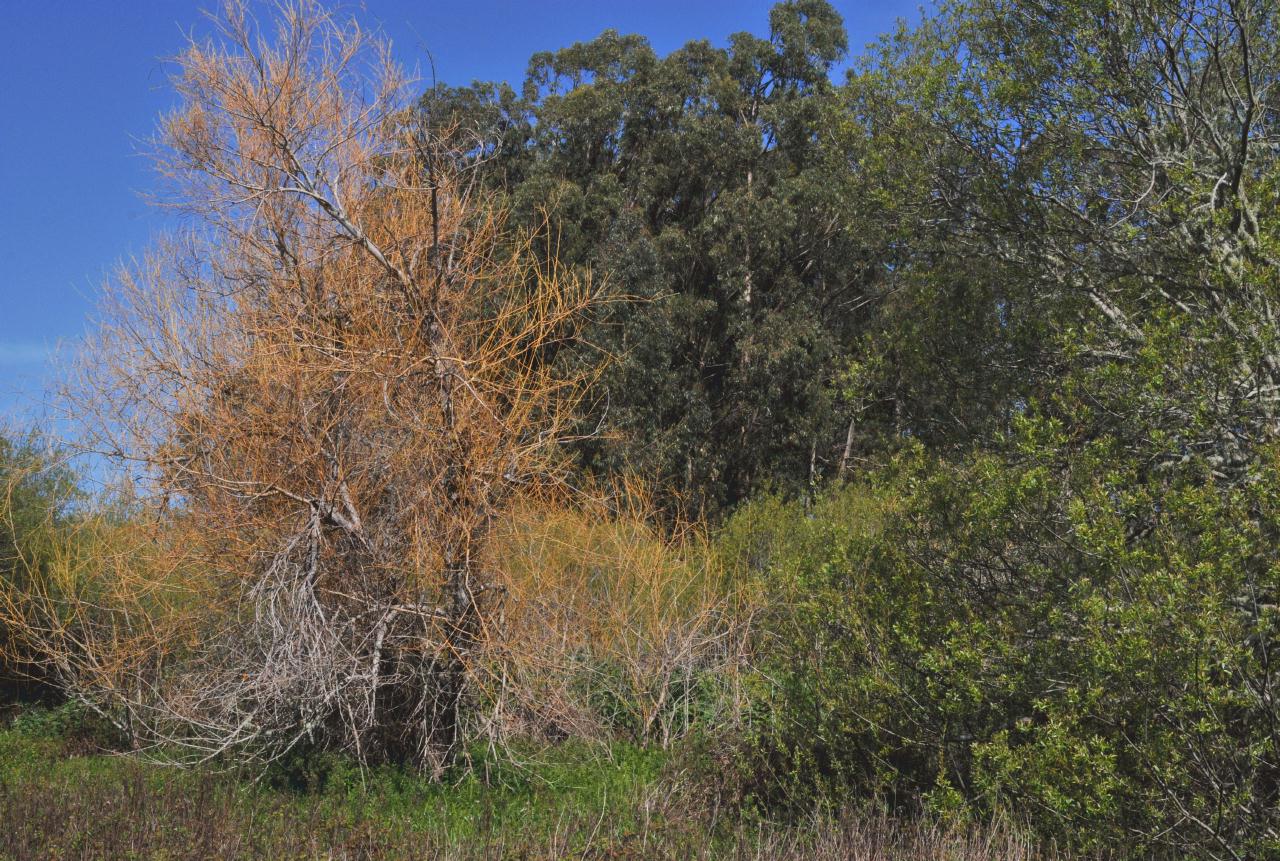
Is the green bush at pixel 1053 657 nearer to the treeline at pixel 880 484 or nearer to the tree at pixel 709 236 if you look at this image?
the treeline at pixel 880 484

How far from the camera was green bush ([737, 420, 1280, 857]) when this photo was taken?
4.65 m

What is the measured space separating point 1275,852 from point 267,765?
712 centimetres

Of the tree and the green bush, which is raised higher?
the tree

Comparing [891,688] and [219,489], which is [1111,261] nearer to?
[891,688]

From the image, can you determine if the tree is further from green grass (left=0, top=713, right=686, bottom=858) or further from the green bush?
the green bush

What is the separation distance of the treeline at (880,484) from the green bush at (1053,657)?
0.09 feet

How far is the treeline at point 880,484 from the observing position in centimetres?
497

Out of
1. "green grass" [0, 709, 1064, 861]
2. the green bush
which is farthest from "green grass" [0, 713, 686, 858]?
the green bush

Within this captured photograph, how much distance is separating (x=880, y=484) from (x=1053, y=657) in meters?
2.23

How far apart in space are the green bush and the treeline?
28 millimetres

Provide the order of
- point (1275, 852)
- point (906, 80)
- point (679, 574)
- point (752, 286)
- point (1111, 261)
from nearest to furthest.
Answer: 1. point (1275, 852)
2. point (1111, 261)
3. point (906, 80)
4. point (679, 574)
5. point (752, 286)

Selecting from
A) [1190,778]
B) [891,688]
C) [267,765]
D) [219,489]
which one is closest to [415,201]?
[219,489]

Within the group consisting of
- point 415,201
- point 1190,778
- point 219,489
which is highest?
point 415,201

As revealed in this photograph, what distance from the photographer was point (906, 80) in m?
9.12
